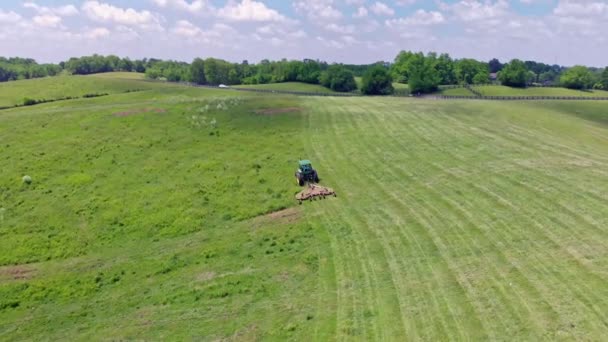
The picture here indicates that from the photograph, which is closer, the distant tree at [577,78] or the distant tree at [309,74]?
the distant tree at [577,78]

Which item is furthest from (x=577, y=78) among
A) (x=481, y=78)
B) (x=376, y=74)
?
(x=376, y=74)

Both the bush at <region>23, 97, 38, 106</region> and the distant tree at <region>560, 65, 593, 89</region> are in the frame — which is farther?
the distant tree at <region>560, 65, 593, 89</region>

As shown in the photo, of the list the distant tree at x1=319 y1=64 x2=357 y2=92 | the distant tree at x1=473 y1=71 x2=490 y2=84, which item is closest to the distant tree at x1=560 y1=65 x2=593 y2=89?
the distant tree at x1=473 y1=71 x2=490 y2=84

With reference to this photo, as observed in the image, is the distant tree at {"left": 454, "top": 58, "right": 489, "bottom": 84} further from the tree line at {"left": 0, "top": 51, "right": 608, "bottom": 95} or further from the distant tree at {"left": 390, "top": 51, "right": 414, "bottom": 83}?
the distant tree at {"left": 390, "top": 51, "right": 414, "bottom": 83}

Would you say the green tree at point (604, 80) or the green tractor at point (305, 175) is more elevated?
the green tree at point (604, 80)

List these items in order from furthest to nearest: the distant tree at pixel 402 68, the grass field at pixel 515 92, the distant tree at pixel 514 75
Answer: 1. the distant tree at pixel 402 68
2. the distant tree at pixel 514 75
3. the grass field at pixel 515 92

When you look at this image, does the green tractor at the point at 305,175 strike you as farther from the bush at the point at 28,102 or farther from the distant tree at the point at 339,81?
the distant tree at the point at 339,81

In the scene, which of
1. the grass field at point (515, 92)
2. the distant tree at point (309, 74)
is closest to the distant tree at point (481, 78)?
the grass field at point (515, 92)
